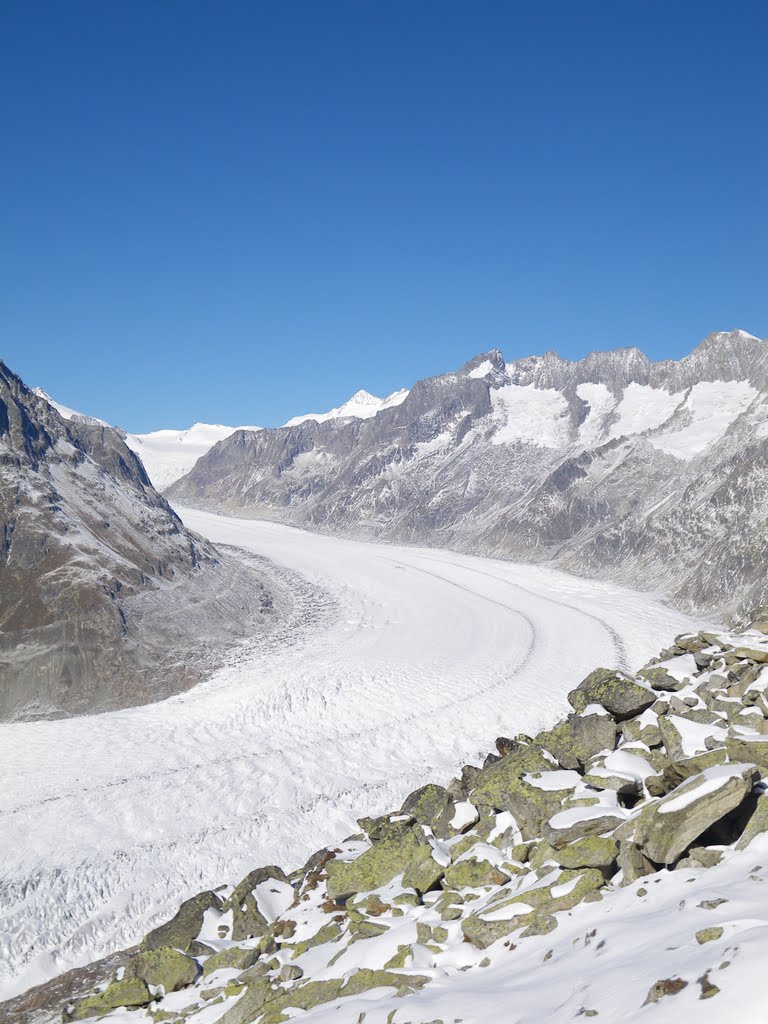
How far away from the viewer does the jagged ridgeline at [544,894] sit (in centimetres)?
811

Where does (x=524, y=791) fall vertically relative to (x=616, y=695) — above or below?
below

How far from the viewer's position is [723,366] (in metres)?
115

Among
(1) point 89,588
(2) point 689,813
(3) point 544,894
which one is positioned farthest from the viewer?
(1) point 89,588

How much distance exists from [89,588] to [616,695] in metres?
35.7

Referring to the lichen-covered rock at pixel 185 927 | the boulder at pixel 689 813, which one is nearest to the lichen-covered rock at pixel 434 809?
the lichen-covered rock at pixel 185 927

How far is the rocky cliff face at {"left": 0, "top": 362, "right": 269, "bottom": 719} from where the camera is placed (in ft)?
126

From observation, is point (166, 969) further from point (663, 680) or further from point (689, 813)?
point (663, 680)

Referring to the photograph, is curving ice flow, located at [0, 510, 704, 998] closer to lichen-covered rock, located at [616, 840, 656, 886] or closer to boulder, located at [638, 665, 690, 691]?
boulder, located at [638, 665, 690, 691]

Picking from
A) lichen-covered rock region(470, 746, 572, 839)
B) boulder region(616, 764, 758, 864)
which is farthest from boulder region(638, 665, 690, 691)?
boulder region(616, 764, 758, 864)

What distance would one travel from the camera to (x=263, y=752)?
31406mm

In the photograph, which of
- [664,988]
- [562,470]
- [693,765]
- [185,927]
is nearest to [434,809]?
[185,927]

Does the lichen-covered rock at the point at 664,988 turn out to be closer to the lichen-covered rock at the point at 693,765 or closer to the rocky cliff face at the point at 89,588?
the lichen-covered rock at the point at 693,765

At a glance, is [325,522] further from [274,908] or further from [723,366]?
[274,908]

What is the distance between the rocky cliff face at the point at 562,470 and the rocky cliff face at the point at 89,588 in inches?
1721
